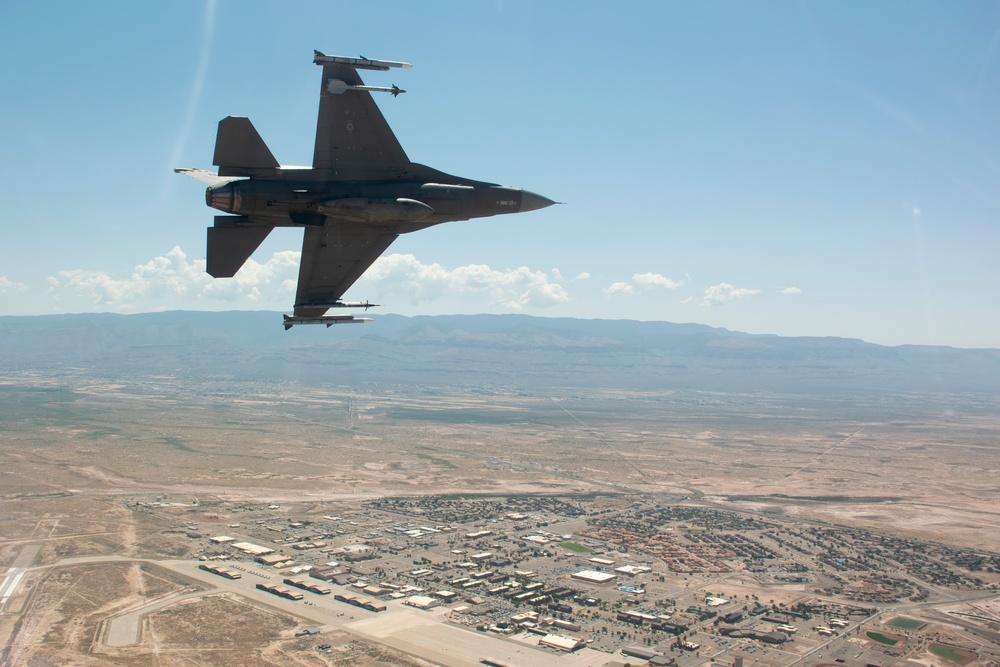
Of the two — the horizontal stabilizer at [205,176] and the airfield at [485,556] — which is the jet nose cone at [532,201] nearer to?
the horizontal stabilizer at [205,176]

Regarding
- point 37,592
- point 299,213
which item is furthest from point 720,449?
point 299,213

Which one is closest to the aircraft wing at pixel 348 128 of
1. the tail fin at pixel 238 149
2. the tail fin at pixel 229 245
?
the tail fin at pixel 238 149

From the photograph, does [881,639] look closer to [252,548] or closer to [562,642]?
[562,642]

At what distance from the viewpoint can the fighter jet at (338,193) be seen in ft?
82.5

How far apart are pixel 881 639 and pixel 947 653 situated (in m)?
4.69

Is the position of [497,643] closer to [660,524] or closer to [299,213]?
[299,213]

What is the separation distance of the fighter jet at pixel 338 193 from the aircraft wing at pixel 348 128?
1.4 inches

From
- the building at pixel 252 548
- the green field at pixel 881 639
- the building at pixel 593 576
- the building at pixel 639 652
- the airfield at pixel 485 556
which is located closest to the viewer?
the building at pixel 639 652

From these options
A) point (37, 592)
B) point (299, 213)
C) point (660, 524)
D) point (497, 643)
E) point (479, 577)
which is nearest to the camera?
point (299, 213)

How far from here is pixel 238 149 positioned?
25.2 meters

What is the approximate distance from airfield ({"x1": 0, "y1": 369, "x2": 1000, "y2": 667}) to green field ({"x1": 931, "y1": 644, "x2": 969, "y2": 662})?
0.23 metres

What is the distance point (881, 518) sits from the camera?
115 m

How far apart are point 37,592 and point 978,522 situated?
404 feet

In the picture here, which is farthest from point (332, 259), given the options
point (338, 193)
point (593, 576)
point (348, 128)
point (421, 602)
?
point (593, 576)
